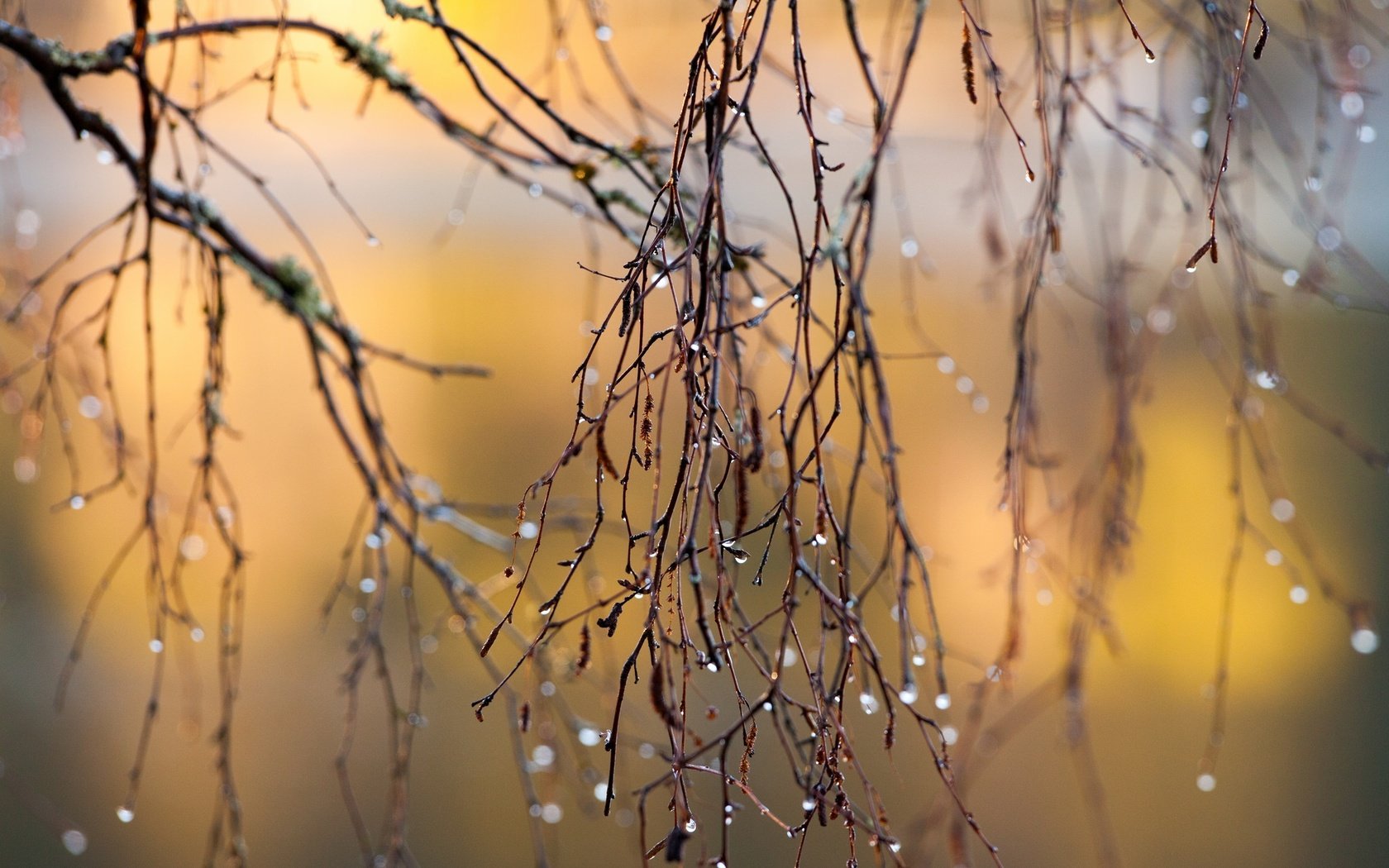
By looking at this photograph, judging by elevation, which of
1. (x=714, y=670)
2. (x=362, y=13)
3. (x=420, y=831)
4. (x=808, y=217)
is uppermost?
(x=808, y=217)

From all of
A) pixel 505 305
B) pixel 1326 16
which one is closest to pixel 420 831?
pixel 505 305

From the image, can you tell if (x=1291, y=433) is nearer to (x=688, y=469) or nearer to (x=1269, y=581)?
(x=1269, y=581)

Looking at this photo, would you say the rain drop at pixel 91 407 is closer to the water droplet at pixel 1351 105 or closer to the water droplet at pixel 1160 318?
the water droplet at pixel 1160 318

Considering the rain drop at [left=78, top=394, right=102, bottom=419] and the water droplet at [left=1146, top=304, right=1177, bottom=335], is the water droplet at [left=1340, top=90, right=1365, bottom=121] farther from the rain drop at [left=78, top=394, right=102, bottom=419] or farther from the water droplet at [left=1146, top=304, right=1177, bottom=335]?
the rain drop at [left=78, top=394, right=102, bottom=419]

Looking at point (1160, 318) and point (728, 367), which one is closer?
point (728, 367)

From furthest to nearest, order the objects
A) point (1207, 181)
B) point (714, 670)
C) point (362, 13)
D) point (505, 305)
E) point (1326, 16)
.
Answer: point (505, 305) → point (362, 13) → point (1326, 16) → point (1207, 181) → point (714, 670)

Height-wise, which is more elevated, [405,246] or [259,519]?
[405,246]

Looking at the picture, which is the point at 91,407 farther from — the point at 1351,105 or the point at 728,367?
the point at 1351,105

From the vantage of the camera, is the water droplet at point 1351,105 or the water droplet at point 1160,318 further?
the water droplet at point 1160,318

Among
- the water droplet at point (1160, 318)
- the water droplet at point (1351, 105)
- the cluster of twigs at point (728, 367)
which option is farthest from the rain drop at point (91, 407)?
the water droplet at point (1351, 105)

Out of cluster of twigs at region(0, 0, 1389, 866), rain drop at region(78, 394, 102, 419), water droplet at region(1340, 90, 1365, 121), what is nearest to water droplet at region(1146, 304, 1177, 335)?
cluster of twigs at region(0, 0, 1389, 866)

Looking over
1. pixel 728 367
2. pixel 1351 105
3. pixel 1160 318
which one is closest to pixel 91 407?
pixel 728 367
